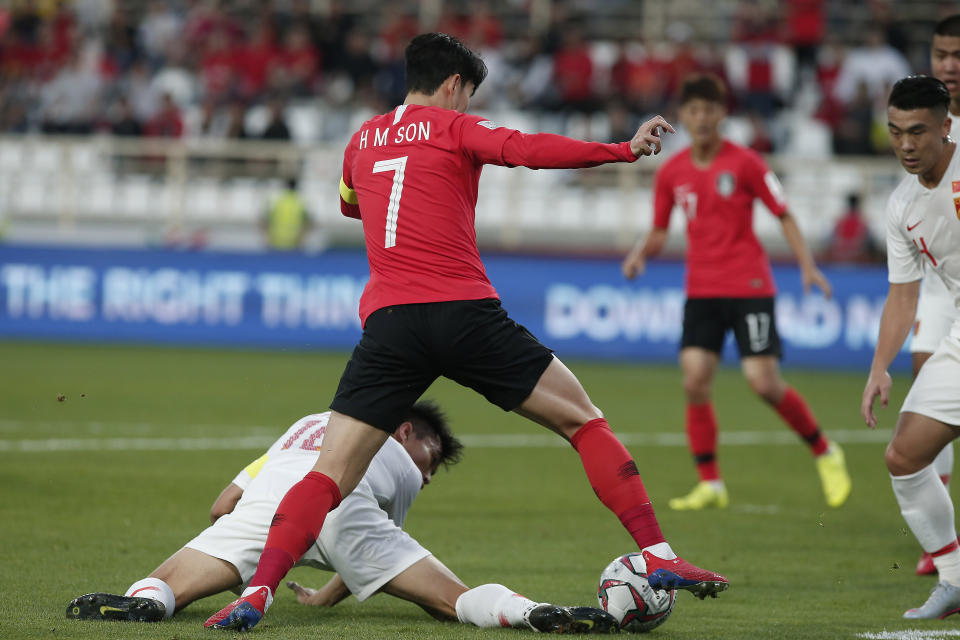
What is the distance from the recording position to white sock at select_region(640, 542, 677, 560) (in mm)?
4793

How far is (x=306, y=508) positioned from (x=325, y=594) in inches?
37.6

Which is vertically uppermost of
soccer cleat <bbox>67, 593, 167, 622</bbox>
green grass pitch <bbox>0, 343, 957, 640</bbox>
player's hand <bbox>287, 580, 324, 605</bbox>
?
soccer cleat <bbox>67, 593, 167, 622</bbox>

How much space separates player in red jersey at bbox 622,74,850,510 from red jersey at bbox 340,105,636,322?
3930 millimetres

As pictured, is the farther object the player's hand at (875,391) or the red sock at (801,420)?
the red sock at (801,420)

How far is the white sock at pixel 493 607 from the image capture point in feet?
16.4

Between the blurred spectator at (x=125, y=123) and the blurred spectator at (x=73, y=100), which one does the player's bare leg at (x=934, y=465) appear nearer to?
the blurred spectator at (x=125, y=123)

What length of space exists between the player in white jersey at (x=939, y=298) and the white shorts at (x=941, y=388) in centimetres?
111

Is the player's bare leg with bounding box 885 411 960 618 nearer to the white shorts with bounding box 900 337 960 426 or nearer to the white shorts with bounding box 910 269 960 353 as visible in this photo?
the white shorts with bounding box 900 337 960 426

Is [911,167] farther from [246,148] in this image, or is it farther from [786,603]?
[246,148]

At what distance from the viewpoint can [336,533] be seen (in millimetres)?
5215

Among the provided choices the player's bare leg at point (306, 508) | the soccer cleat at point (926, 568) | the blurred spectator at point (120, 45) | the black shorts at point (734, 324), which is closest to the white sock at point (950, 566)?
the soccer cleat at point (926, 568)

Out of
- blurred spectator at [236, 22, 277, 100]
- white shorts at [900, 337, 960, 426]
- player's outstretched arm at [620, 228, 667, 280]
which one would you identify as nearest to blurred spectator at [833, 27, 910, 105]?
blurred spectator at [236, 22, 277, 100]

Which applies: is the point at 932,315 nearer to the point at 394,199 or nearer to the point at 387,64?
the point at 394,199


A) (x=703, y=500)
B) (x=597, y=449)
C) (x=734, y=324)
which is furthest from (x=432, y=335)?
(x=734, y=324)
